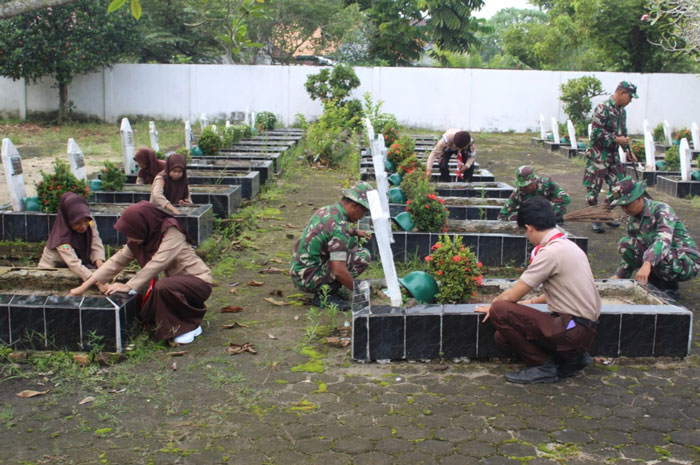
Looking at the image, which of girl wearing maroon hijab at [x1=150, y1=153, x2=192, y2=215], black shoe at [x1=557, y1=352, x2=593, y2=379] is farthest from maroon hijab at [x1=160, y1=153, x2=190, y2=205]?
black shoe at [x1=557, y1=352, x2=593, y2=379]

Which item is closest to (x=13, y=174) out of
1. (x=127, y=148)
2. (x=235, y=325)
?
(x=127, y=148)

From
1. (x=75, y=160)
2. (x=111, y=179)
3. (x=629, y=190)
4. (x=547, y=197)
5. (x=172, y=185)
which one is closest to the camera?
(x=629, y=190)

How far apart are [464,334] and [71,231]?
3.38 meters

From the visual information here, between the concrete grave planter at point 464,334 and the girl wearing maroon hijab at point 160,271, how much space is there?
1211 mm

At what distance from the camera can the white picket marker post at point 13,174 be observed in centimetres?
789

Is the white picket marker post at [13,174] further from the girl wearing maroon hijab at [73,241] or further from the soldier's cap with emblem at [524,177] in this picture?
the soldier's cap with emblem at [524,177]

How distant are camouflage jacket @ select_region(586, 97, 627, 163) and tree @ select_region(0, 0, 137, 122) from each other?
16041 millimetres

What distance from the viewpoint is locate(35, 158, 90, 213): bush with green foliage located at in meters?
7.75

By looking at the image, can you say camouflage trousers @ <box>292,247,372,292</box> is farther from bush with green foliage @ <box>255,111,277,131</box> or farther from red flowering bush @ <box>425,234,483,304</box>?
bush with green foliage @ <box>255,111,277,131</box>

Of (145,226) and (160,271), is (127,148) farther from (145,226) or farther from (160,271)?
(160,271)

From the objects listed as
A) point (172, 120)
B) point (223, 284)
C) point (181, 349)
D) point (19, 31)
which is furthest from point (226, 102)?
point (181, 349)

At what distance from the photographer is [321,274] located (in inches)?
231

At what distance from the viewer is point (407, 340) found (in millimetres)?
4801

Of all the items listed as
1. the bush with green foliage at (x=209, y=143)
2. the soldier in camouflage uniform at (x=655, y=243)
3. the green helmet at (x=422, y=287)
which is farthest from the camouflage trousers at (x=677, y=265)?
the bush with green foliage at (x=209, y=143)
